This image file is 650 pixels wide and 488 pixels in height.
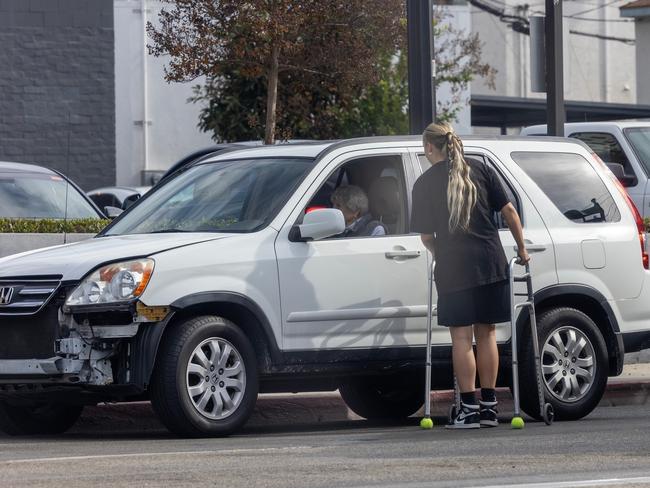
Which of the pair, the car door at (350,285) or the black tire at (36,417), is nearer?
the car door at (350,285)

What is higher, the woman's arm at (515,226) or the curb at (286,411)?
the woman's arm at (515,226)

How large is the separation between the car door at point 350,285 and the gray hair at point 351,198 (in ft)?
0.23

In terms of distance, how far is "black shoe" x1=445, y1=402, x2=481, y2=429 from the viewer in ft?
31.3

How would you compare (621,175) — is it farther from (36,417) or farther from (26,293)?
(26,293)

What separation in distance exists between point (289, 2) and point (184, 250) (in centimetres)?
958

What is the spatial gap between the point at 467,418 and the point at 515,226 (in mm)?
1169

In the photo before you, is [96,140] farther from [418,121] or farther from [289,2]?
[418,121]

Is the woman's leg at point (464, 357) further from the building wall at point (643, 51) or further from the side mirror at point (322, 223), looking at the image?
the building wall at point (643, 51)

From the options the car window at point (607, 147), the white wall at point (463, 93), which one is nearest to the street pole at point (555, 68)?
the car window at point (607, 147)

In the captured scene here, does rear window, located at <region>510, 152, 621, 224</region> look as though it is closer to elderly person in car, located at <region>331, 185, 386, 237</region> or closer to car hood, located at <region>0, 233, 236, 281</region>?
elderly person in car, located at <region>331, 185, 386, 237</region>

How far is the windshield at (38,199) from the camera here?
15266mm

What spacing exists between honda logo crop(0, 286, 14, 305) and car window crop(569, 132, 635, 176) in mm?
9545

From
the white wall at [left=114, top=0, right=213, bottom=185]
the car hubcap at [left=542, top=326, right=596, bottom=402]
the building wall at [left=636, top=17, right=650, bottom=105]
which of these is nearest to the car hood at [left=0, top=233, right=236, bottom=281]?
the car hubcap at [left=542, top=326, right=596, bottom=402]

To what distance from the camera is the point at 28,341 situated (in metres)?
9.13
